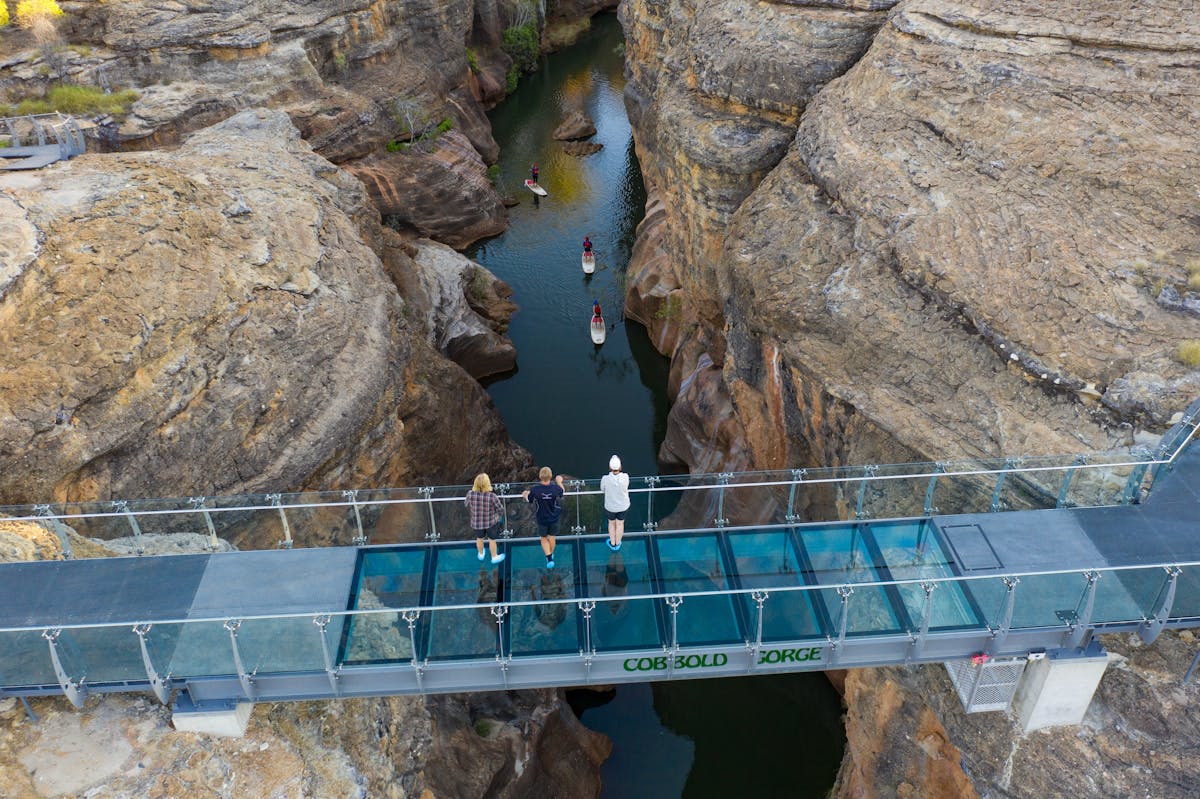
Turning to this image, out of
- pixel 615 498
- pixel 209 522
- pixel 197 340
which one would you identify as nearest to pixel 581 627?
pixel 615 498

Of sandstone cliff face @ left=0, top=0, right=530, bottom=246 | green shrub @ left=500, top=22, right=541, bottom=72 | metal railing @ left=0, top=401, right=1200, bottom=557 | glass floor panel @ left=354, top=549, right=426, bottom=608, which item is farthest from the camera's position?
green shrub @ left=500, top=22, right=541, bottom=72

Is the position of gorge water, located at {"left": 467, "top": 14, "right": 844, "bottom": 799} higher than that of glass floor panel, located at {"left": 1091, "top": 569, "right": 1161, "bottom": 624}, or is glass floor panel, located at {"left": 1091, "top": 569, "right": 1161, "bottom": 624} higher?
glass floor panel, located at {"left": 1091, "top": 569, "right": 1161, "bottom": 624}

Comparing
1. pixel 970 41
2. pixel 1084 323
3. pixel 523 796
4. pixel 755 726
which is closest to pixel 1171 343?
pixel 1084 323

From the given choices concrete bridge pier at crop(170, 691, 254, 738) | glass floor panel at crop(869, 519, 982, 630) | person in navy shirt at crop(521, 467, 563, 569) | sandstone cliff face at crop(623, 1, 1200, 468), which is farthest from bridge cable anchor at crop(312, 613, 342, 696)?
sandstone cliff face at crop(623, 1, 1200, 468)

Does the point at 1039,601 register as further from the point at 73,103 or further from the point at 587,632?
the point at 73,103

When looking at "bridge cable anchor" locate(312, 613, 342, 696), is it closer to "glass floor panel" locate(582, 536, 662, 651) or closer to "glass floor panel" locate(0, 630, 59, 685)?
"glass floor panel" locate(0, 630, 59, 685)

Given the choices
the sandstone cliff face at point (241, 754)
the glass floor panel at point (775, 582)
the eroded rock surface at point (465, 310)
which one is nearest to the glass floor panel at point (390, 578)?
the sandstone cliff face at point (241, 754)
